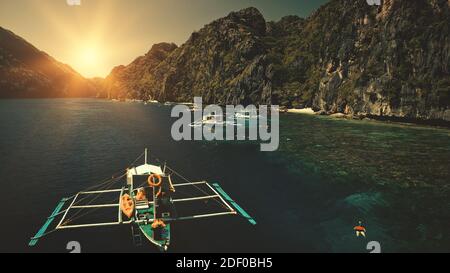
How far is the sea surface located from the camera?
1031 inches

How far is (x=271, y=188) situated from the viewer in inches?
1612

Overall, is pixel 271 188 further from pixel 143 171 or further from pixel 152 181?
pixel 152 181

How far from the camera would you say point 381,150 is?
67.7 metres

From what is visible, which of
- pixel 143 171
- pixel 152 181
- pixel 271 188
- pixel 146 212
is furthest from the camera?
pixel 271 188

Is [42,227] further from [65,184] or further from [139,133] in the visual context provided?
[139,133]

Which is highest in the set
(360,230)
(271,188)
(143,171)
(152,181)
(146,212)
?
(152,181)

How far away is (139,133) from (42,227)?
67.9 meters

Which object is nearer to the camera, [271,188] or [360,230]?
[360,230]

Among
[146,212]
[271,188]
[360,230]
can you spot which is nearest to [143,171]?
[146,212]

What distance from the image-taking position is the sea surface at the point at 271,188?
85.9 feet

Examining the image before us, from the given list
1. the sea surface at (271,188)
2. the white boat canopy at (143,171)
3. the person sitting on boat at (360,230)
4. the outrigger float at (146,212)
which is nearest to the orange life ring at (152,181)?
the outrigger float at (146,212)

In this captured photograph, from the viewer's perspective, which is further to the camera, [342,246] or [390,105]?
[390,105]

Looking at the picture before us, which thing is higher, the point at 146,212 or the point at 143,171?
the point at 143,171

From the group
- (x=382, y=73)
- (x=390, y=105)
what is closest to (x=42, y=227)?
(x=390, y=105)
